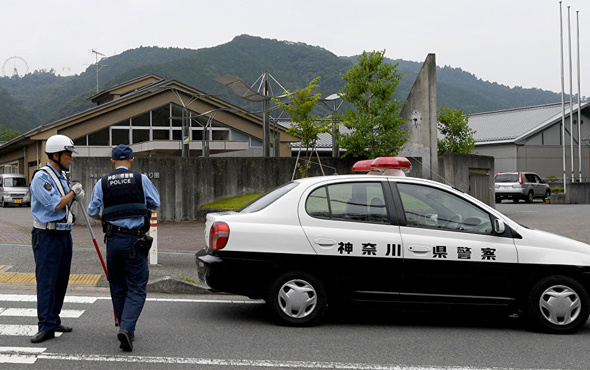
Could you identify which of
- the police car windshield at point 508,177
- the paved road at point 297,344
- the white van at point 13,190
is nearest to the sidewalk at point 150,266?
the paved road at point 297,344

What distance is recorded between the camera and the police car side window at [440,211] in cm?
652

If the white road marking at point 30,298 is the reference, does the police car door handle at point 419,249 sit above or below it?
above

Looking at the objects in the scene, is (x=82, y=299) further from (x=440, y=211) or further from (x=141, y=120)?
(x=141, y=120)

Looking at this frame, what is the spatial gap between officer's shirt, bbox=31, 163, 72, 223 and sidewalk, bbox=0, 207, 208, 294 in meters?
3.05

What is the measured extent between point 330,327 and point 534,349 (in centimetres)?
198

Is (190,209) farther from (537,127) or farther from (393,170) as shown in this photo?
(537,127)

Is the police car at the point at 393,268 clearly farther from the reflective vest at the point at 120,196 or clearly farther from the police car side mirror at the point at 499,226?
the reflective vest at the point at 120,196

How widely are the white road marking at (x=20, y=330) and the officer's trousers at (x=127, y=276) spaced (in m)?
0.94

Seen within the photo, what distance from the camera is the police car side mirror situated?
6.44 m

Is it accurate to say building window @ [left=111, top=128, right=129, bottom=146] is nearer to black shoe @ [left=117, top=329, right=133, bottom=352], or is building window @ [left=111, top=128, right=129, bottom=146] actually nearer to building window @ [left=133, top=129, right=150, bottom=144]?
building window @ [left=133, top=129, right=150, bottom=144]

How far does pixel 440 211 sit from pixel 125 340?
339 cm

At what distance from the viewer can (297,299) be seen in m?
6.37

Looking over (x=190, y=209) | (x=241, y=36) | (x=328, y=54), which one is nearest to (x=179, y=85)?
(x=190, y=209)

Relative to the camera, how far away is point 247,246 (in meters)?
6.40
